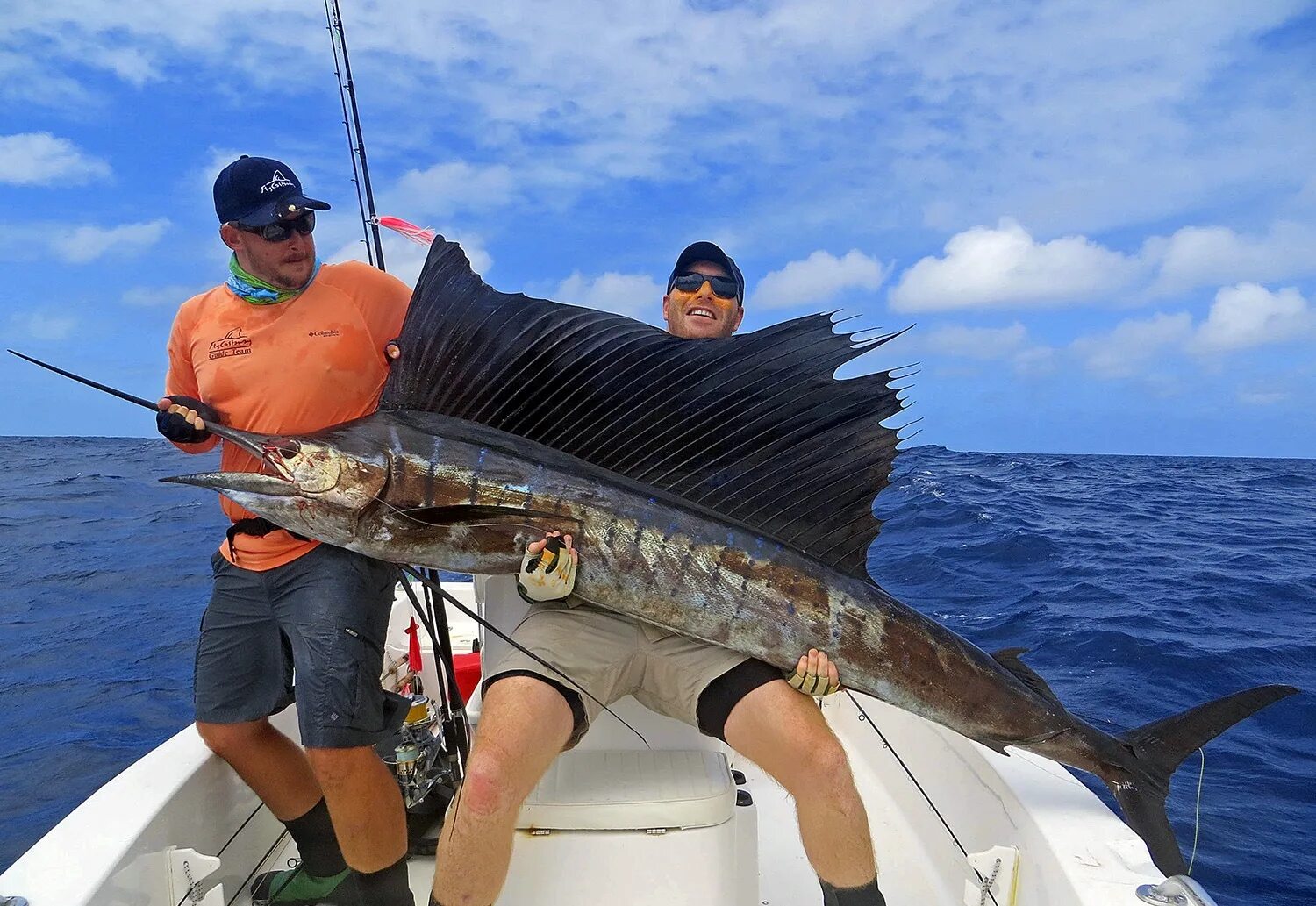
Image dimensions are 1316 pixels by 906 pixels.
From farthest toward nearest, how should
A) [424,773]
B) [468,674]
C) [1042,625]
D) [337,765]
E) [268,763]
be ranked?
[1042,625] < [468,674] < [424,773] < [268,763] < [337,765]

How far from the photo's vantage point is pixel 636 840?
1777 mm

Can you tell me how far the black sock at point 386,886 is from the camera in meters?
1.88

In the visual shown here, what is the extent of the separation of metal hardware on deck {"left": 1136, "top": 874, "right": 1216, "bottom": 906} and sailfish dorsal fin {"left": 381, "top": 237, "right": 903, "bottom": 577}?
0.82 metres

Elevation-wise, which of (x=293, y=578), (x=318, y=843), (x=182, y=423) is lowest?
(x=318, y=843)

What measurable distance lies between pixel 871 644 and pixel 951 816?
779 millimetres

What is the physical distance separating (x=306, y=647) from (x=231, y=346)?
71 centimetres

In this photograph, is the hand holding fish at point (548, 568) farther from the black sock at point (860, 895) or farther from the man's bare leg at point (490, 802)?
the black sock at point (860, 895)

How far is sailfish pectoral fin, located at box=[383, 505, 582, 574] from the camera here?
176 centimetres

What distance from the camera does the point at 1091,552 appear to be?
823cm

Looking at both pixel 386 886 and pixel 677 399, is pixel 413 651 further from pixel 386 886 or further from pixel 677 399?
pixel 677 399

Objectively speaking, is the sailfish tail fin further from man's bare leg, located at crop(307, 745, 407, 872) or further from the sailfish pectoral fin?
man's bare leg, located at crop(307, 745, 407, 872)

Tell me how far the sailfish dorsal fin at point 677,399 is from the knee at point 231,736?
0.87m

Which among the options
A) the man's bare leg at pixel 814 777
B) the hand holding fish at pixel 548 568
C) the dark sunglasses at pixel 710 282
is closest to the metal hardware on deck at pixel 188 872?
the hand holding fish at pixel 548 568

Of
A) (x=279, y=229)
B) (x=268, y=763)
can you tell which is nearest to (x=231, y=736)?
(x=268, y=763)
